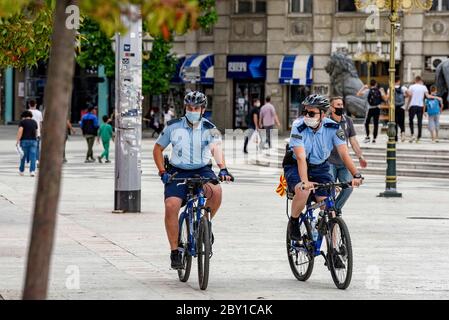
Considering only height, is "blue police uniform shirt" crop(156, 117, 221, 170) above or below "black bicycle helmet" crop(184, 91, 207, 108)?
below

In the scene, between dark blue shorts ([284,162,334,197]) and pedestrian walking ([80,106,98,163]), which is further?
pedestrian walking ([80,106,98,163])

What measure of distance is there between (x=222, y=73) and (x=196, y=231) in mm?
46406

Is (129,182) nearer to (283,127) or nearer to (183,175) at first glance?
(183,175)

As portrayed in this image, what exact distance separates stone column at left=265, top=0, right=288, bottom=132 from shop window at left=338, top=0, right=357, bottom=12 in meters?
2.43

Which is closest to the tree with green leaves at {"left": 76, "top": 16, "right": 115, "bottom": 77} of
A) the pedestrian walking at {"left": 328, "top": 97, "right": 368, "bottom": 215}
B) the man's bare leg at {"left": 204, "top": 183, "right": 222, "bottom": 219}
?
the pedestrian walking at {"left": 328, "top": 97, "right": 368, "bottom": 215}

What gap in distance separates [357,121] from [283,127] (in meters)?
15.2

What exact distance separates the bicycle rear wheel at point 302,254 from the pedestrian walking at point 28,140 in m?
→ 17.3

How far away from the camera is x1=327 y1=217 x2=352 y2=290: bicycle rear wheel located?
10.9 m

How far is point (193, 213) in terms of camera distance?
37.0 feet

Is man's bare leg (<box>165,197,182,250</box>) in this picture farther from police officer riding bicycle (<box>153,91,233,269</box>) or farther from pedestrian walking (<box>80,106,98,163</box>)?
pedestrian walking (<box>80,106,98,163</box>)

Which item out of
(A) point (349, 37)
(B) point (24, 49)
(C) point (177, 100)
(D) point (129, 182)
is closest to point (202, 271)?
(B) point (24, 49)

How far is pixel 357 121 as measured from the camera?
136ft

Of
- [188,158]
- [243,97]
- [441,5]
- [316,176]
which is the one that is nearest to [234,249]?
[316,176]

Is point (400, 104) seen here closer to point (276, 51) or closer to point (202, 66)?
point (276, 51)
